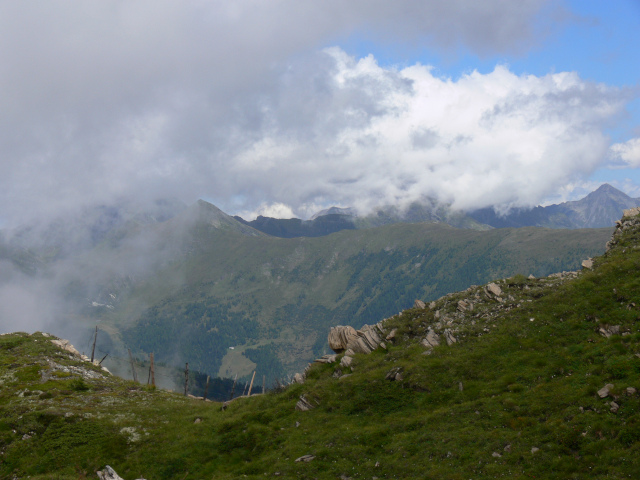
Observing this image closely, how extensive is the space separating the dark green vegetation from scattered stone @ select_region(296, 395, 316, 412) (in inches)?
24.4

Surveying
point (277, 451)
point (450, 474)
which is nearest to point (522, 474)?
point (450, 474)

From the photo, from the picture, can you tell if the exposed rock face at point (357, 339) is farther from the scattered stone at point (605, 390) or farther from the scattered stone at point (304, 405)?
the scattered stone at point (605, 390)

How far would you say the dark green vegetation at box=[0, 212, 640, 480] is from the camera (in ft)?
78.9

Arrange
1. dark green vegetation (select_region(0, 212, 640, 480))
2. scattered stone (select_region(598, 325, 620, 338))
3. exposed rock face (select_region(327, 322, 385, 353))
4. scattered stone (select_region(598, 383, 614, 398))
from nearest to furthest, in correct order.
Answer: dark green vegetation (select_region(0, 212, 640, 480)) < scattered stone (select_region(598, 383, 614, 398)) < scattered stone (select_region(598, 325, 620, 338)) < exposed rock face (select_region(327, 322, 385, 353))

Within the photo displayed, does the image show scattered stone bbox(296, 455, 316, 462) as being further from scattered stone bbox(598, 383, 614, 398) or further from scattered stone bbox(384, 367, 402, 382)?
scattered stone bbox(598, 383, 614, 398)

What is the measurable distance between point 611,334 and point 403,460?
65.7 ft

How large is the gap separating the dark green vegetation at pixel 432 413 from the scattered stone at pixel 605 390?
30 centimetres

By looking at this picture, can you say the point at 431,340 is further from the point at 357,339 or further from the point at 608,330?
the point at 608,330

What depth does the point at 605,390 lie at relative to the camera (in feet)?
81.7

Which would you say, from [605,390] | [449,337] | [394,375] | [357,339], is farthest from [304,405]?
[605,390]

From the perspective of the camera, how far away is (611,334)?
31578 mm

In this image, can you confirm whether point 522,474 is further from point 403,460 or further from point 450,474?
point 403,460

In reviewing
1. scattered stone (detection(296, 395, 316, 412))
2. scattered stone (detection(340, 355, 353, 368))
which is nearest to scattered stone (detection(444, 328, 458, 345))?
scattered stone (detection(340, 355, 353, 368))

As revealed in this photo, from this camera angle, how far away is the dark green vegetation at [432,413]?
24047 mm
